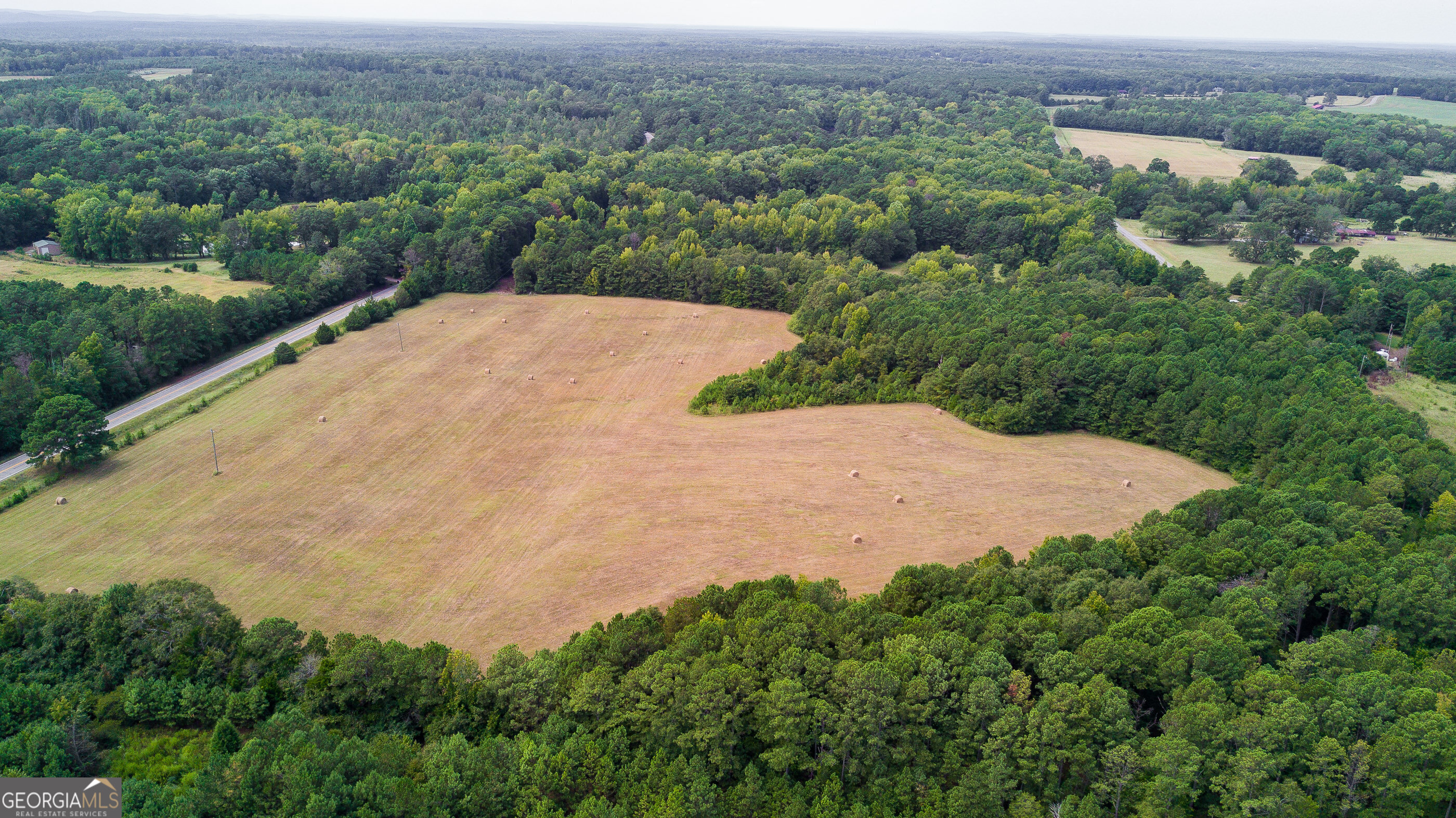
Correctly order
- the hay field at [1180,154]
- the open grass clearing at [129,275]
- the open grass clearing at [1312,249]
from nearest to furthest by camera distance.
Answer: the open grass clearing at [129,275]
the open grass clearing at [1312,249]
the hay field at [1180,154]

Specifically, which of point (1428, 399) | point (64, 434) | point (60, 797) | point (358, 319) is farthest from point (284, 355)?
point (1428, 399)

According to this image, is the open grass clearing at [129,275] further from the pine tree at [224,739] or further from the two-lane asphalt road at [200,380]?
the pine tree at [224,739]

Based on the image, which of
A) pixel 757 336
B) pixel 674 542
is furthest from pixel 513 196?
pixel 674 542

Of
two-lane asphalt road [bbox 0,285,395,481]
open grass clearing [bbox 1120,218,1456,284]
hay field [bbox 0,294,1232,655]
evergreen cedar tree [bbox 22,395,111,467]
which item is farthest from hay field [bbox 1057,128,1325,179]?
evergreen cedar tree [bbox 22,395,111,467]

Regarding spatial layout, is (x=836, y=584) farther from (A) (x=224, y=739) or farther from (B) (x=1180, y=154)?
(B) (x=1180, y=154)

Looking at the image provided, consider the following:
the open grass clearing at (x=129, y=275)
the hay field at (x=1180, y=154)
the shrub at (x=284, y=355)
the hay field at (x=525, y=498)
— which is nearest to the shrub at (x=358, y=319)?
the hay field at (x=525, y=498)

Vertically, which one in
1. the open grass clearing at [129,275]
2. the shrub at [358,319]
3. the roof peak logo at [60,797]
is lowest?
the roof peak logo at [60,797]
